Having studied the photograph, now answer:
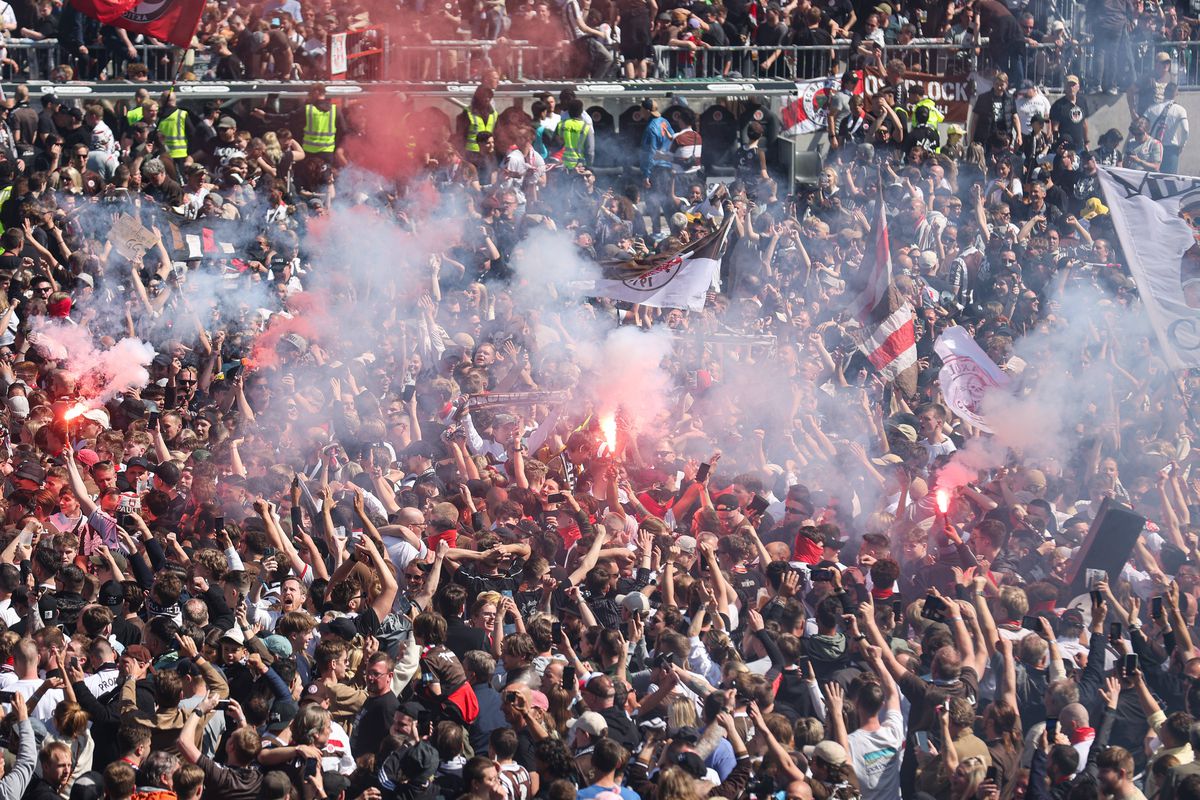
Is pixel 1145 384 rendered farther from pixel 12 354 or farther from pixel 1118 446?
pixel 12 354

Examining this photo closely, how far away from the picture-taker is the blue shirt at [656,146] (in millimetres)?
15906

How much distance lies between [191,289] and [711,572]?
6.27 m

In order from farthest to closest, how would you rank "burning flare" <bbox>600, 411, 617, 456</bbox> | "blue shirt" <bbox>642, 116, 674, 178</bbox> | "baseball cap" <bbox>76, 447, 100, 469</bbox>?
1. "blue shirt" <bbox>642, 116, 674, 178</bbox>
2. "burning flare" <bbox>600, 411, 617, 456</bbox>
3. "baseball cap" <bbox>76, 447, 100, 469</bbox>

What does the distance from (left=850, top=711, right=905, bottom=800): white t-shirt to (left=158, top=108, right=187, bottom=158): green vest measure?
1020 centimetres

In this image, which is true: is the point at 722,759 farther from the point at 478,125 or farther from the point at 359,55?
the point at 359,55

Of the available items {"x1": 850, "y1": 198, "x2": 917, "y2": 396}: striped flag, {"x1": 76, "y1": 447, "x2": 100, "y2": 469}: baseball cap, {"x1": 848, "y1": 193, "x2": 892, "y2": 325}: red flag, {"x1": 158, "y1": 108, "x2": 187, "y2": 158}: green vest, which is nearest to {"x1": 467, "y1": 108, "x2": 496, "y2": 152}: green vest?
{"x1": 158, "y1": 108, "x2": 187, "y2": 158}: green vest

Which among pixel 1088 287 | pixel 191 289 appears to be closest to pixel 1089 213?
pixel 1088 287

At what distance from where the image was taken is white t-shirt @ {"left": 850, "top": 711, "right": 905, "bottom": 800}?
648cm

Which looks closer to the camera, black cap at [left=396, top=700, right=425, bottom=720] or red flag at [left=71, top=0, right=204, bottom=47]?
black cap at [left=396, top=700, right=425, bottom=720]

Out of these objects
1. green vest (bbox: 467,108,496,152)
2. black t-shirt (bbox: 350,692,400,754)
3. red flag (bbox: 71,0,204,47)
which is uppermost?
red flag (bbox: 71,0,204,47)

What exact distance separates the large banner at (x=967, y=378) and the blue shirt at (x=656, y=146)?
Result: 17.4ft

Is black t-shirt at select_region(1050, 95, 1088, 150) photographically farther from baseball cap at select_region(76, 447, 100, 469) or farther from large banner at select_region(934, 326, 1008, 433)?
baseball cap at select_region(76, 447, 100, 469)

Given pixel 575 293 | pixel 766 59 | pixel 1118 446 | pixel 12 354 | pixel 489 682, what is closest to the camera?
pixel 489 682

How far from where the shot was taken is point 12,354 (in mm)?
11508
